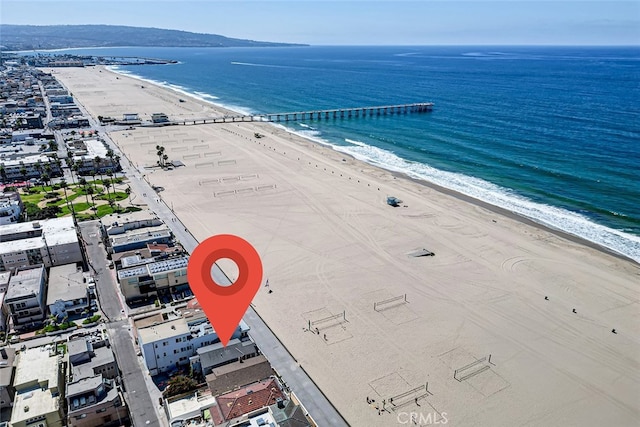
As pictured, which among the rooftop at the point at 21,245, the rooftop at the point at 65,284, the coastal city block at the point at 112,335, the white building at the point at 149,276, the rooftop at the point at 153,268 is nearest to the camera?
the coastal city block at the point at 112,335

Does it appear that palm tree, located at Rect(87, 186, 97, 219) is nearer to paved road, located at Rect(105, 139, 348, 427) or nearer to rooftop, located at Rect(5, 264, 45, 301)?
rooftop, located at Rect(5, 264, 45, 301)

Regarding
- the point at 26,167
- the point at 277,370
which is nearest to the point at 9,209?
the point at 26,167

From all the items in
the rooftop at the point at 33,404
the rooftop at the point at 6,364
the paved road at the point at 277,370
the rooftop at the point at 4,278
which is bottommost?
the paved road at the point at 277,370

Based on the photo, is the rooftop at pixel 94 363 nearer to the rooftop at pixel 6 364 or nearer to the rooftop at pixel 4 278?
the rooftop at pixel 6 364

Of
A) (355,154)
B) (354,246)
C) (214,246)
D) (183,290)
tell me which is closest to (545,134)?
(355,154)

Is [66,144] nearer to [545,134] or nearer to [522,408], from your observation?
[522,408]

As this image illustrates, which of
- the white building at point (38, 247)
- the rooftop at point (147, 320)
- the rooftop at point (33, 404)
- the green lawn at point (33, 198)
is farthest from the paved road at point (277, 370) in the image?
the green lawn at point (33, 198)

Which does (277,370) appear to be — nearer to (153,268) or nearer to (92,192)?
(153,268)
